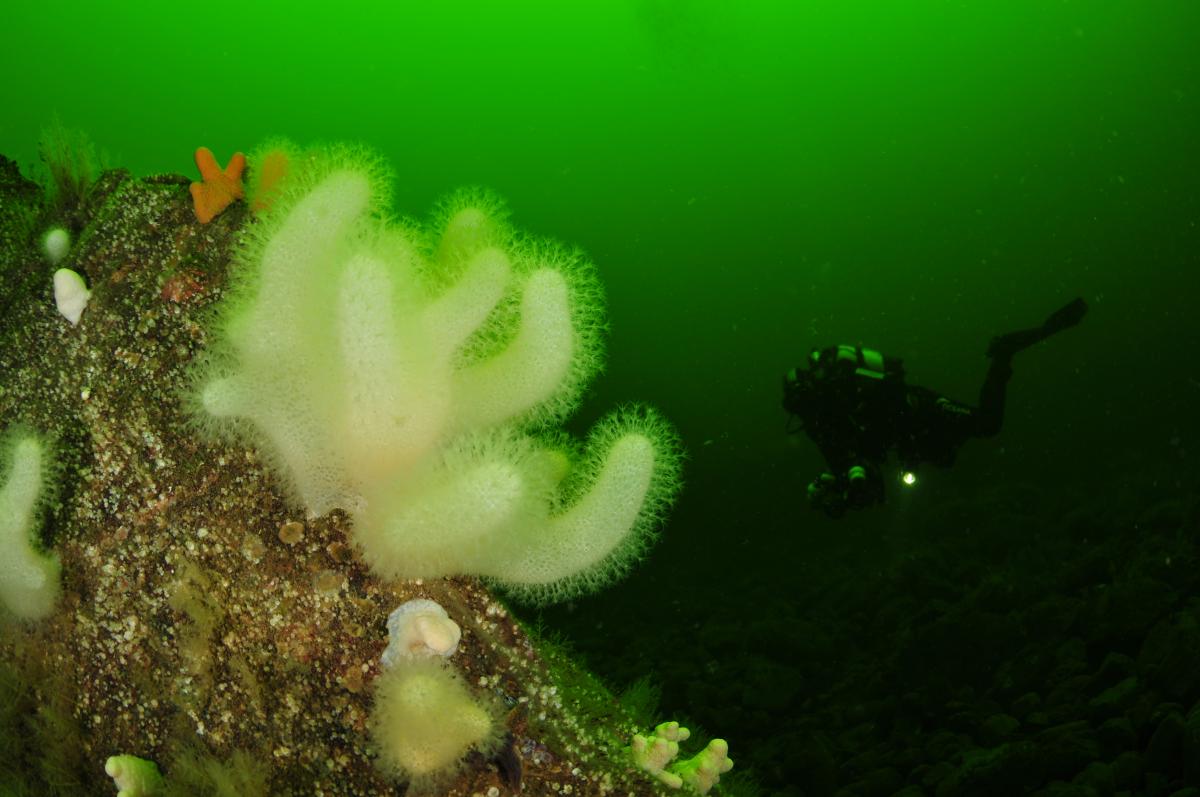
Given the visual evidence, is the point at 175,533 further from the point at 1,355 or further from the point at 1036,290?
the point at 1036,290

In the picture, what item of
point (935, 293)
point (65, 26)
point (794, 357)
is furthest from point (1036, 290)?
point (65, 26)

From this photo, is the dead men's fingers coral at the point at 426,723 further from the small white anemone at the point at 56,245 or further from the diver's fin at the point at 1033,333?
the diver's fin at the point at 1033,333

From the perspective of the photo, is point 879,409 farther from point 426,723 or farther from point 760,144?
point 760,144

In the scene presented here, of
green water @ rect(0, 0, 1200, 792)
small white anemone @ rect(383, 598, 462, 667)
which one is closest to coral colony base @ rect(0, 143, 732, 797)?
small white anemone @ rect(383, 598, 462, 667)

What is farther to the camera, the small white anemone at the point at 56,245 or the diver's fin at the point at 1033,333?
the diver's fin at the point at 1033,333

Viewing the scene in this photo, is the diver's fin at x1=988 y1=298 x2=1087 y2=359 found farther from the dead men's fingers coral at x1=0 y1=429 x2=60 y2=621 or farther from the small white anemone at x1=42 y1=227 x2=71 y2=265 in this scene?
the dead men's fingers coral at x1=0 y1=429 x2=60 y2=621

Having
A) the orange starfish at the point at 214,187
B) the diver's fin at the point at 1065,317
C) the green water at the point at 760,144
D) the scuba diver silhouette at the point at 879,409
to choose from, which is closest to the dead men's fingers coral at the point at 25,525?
the orange starfish at the point at 214,187
